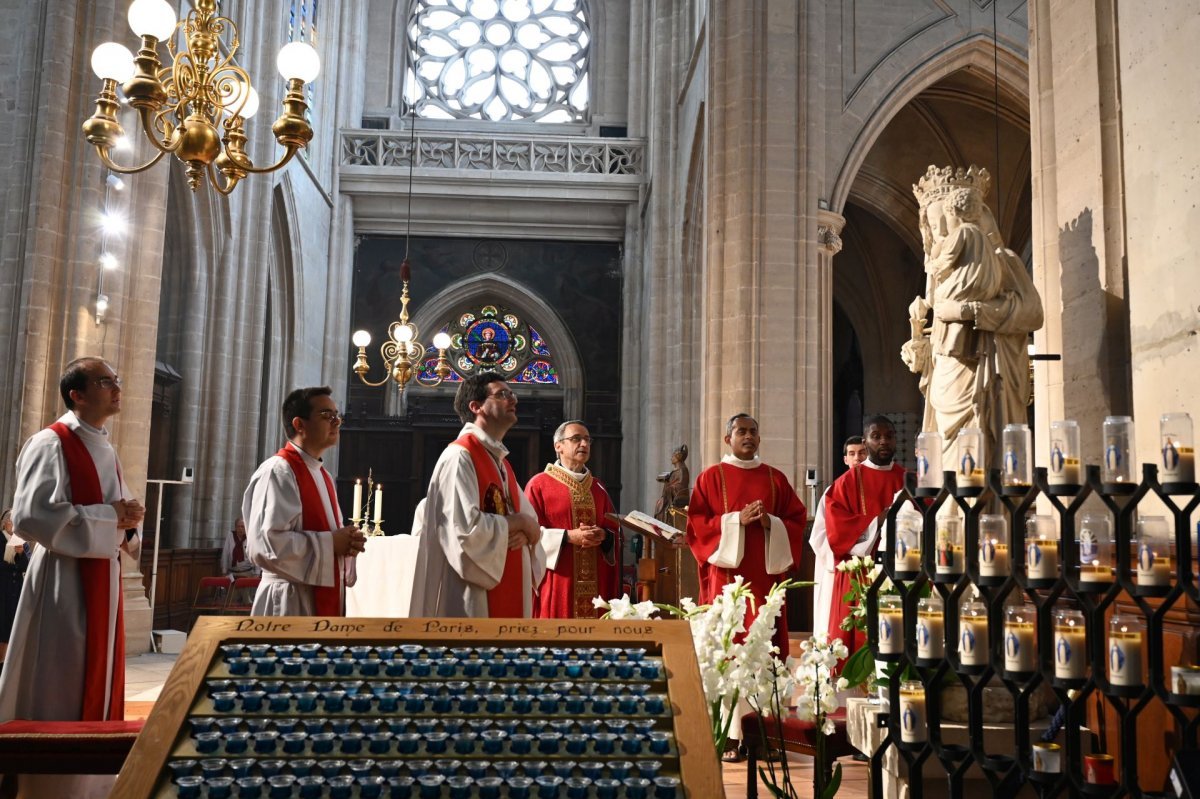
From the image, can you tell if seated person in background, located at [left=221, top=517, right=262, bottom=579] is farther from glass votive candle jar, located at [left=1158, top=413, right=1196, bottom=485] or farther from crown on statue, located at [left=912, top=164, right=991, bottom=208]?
glass votive candle jar, located at [left=1158, top=413, right=1196, bottom=485]

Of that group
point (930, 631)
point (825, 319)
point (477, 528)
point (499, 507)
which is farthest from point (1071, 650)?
point (825, 319)

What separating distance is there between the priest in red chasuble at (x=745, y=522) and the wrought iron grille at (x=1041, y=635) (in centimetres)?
293

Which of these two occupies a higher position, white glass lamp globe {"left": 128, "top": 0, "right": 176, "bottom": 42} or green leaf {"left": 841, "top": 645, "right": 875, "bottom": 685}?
white glass lamp globe {"left": 128, "top": 0, "right": 176, "bottom": 42}

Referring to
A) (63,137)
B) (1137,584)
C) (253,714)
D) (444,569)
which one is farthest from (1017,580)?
(63,137)

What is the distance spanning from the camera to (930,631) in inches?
102

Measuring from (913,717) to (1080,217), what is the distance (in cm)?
253

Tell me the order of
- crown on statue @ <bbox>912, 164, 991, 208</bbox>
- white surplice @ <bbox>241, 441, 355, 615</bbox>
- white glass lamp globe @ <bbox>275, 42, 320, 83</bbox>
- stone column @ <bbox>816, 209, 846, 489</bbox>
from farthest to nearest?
stone column @ <bbox>816, 209, 846, 489</bbox>, white glass lamp globe @ <bbox>275, 42, 320, 83</bbox>, crown on statue @ <bbox>912, 164, 991, 208</bbox>, white surplice @ <bbox>241, 441, 355, 615</bbox>

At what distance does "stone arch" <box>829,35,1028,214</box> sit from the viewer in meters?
12.1

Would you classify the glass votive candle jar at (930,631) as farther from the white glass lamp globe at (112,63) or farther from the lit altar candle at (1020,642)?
the white glass lamp globe at (112,63)

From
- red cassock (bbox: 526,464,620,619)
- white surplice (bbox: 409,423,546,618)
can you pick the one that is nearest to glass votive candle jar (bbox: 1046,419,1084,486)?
white surplice (bbox: 409,423,546,618)

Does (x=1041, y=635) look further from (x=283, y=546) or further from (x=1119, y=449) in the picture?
(x=283, y=546)

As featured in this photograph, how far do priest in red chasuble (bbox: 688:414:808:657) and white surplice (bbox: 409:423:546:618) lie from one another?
76.8 inches

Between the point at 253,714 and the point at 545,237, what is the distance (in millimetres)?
18887

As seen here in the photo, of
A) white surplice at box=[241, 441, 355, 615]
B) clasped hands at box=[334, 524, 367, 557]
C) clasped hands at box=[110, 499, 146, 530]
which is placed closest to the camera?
white surplice at box=[241, 441, 355, 615]
